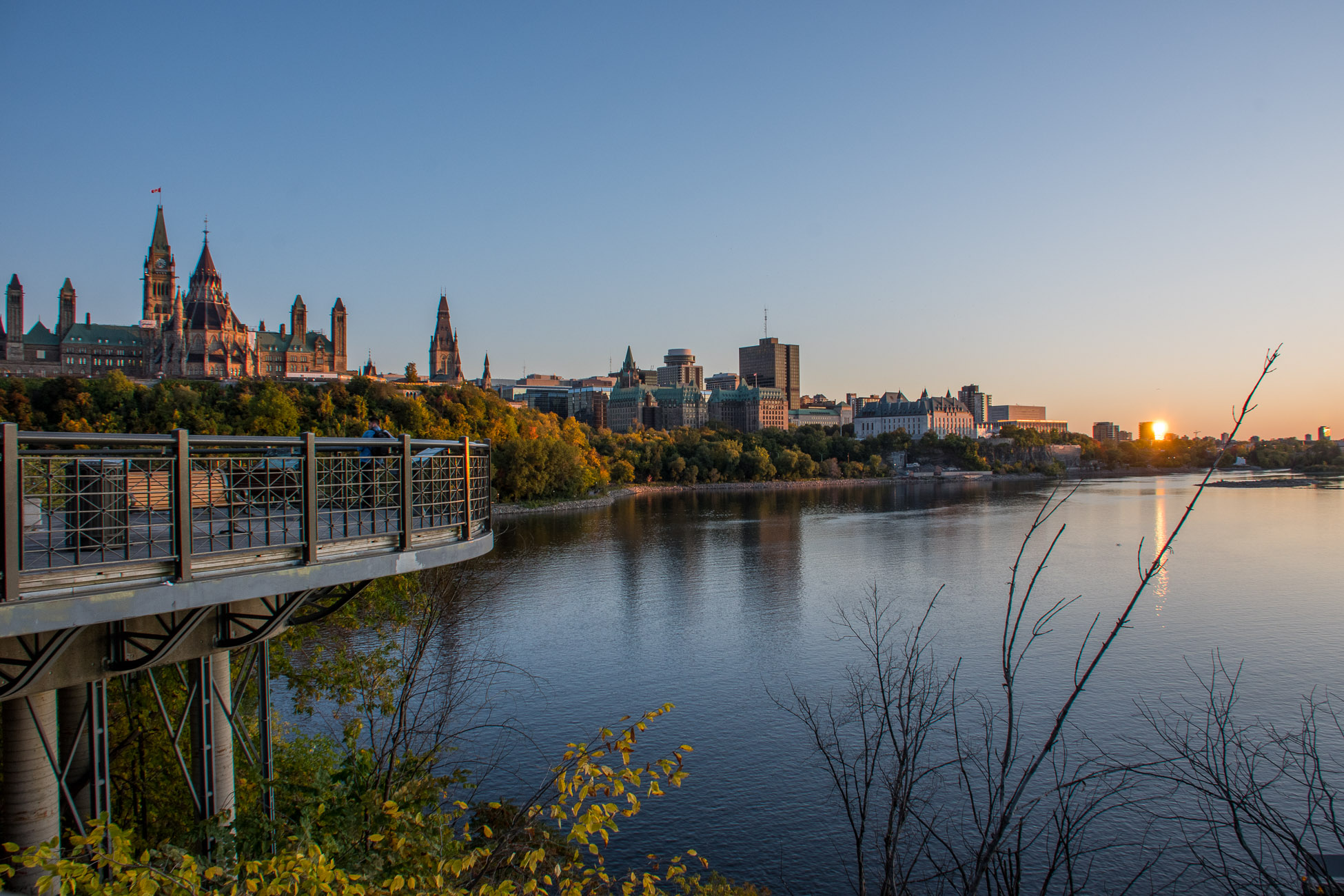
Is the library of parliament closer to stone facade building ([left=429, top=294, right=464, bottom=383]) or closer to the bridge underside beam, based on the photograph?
stone facade building ([left=429, top=294, right=464, bottom=383])

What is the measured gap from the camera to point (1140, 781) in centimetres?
1683

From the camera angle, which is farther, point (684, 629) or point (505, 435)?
point (505, 435)

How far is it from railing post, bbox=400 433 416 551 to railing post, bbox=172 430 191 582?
180cm

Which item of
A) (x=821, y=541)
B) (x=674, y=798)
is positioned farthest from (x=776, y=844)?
(x=821, y=541)

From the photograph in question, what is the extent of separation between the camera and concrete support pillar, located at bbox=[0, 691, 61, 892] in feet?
21.1

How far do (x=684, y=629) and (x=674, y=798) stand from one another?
12.6 m

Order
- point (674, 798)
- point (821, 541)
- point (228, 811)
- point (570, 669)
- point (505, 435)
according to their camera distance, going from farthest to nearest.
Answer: point (505, 435), point (821, 541), point (570, 669), point (674, 798), point (228, 811)

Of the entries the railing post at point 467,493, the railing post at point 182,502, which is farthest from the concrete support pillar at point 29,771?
the railing post at point 467,493

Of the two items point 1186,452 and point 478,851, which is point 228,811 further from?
point 1186,452

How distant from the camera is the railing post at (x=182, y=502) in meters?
5.74

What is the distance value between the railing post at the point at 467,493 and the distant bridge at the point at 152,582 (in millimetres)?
20

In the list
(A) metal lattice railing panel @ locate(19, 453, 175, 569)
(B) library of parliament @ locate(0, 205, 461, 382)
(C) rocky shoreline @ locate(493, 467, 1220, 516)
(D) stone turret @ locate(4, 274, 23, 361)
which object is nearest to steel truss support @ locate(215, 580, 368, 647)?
(A) metal lattice railing panel @ locate(19, 453, 175, 569)

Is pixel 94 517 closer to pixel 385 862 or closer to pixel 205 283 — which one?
pixel 385 862

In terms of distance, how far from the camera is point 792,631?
93.3 feet
